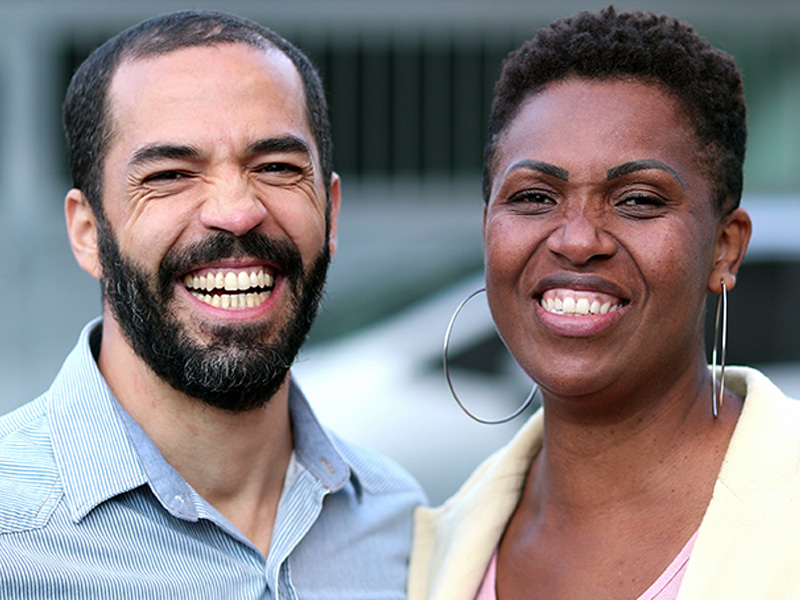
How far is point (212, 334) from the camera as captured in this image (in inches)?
105

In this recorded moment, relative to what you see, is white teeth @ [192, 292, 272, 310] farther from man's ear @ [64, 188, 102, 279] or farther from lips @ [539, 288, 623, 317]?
lips @ [539, 288, 623, 317]

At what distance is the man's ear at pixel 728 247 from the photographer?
→ 2.50 m

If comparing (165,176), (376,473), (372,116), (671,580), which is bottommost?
(372,116)

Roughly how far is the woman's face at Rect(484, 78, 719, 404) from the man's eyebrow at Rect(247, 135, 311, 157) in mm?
637

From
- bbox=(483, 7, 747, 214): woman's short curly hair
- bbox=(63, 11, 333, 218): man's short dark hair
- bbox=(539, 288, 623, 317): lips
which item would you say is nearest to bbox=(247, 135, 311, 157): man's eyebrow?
bbox=(63, 11, 333, 218): man's short dark hair

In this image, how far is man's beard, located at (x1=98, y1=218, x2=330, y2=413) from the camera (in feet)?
8.66

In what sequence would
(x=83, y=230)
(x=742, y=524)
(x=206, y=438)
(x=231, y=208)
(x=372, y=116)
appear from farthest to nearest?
(x=372, y=116) < (x=83, y=230) < (x=206, y=438) < (x=231, y=208) < (x=742, y=524)

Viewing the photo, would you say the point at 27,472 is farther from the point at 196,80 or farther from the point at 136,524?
the point at 196,80

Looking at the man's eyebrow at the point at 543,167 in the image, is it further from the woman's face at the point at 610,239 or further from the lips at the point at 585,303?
the lips at the point at 585,303

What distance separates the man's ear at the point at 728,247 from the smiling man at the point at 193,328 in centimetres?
106

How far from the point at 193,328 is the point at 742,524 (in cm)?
143

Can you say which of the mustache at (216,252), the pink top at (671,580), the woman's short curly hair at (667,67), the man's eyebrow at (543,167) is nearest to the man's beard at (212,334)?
the mustache at (216,252)

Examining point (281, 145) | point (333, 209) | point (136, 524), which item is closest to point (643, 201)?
point (281, 145)

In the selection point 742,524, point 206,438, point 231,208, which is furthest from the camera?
point 206,438
